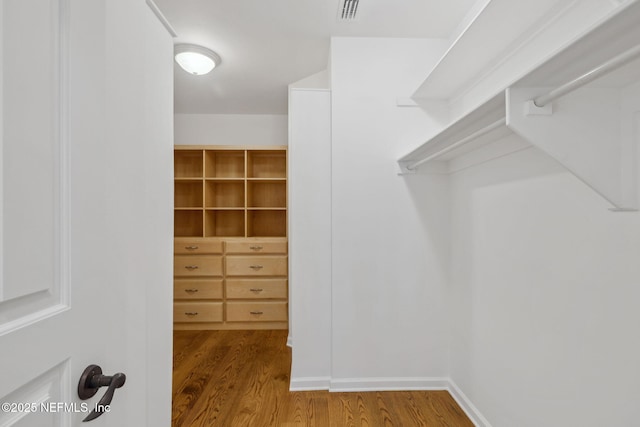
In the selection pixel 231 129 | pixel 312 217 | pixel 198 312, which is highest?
pixel 231 129

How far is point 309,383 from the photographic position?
2.22 metres

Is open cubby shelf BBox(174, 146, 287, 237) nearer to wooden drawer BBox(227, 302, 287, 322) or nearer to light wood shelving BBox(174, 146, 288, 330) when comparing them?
light wood shelving BBox(174, 146, 288, 330)

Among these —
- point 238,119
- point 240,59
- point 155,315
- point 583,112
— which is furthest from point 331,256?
point 238,119

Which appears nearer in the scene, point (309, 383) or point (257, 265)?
point (309, 383)

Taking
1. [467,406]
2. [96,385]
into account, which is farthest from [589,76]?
[467,406]

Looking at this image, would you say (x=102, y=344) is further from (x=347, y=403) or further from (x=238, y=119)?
(x=238, y=119)

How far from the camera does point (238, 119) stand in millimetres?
3939

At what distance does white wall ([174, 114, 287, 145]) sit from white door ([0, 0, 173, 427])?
9.82ft

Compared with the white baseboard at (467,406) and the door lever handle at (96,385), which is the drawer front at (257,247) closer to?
the white baseboard at (467,406)

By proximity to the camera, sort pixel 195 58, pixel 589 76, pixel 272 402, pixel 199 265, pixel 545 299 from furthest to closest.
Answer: pixel 199 265
pixel 195 58
pixel 272 402
pixel 545 299
pixel 589 76

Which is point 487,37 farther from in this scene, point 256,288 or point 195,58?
point 256,288

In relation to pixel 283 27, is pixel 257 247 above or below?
below

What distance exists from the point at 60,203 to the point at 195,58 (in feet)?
7.41

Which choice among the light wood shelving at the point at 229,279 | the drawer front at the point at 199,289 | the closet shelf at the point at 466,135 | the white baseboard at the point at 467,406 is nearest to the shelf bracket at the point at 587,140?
the closet shelf at the point at 466,135
